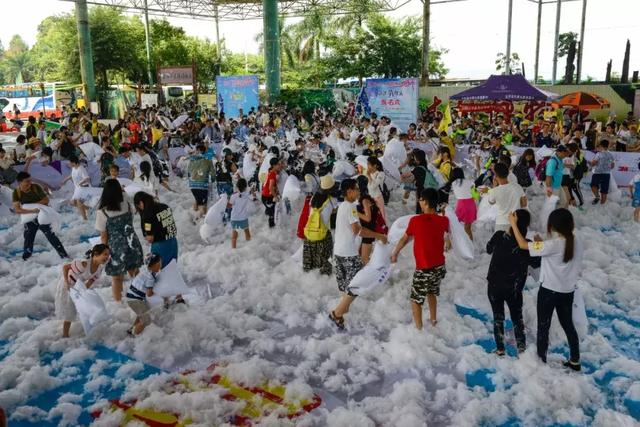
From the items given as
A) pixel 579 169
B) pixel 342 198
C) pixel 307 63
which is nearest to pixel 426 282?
pixel 342 198

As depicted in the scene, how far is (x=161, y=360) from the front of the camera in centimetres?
537

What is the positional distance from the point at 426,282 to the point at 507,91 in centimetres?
1265

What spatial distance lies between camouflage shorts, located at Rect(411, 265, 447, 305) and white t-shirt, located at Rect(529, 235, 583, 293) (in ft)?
3.48

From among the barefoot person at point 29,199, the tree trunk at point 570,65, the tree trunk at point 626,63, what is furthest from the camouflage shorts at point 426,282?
the tree trunk at point 570,65

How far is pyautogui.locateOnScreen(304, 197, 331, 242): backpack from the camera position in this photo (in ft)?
21.7

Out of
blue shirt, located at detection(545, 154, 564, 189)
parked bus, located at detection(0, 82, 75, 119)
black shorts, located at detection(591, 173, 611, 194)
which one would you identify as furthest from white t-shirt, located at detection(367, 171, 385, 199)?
parked bus, located at detection(0, 82, 75, 119)

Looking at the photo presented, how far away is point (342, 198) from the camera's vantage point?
870 centimetres

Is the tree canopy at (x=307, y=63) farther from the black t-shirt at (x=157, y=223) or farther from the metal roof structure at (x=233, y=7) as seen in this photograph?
the black t-shirt at (x=157, y=223)

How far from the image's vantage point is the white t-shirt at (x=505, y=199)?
6.42 meters

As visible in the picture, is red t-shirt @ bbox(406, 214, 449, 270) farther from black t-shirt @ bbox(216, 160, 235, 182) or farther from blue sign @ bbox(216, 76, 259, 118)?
blue sign @ bbox(216, 76, 259, 118)

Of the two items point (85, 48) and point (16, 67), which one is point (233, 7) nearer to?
point (85, 48)

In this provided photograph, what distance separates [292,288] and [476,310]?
2.36 metres

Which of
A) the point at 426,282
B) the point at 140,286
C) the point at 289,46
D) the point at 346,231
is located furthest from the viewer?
the point at 289,46

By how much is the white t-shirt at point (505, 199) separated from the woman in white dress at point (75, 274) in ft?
14.9
